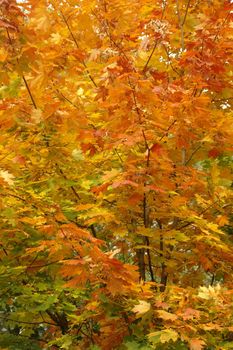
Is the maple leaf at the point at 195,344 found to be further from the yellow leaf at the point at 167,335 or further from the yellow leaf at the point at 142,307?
the yellow leaf at the point at 142,307

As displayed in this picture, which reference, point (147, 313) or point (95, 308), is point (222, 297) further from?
point (95, 308)

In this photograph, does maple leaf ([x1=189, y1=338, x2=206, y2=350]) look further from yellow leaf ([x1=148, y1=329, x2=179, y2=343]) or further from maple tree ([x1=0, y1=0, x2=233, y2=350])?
yellow leaf ([x1=148, y1=329, x2=179, y2=343])

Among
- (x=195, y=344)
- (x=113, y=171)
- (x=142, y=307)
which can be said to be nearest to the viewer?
(x=195, y=344)

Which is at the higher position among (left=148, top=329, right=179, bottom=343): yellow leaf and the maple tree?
the maple tree

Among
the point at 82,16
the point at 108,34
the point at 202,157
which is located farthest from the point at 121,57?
the point at 202,157

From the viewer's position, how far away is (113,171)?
352 centimetres

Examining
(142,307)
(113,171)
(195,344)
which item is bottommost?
(195,344)

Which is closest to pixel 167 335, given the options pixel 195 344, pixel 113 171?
pixel 195 344

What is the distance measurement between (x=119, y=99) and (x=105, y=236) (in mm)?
1992

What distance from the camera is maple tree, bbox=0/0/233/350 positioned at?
11.0 feet

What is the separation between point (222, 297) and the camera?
136 inches

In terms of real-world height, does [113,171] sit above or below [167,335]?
above

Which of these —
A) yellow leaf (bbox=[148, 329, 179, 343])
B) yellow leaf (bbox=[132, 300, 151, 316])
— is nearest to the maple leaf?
yellow leaf (bbox=[148, 329, 179, 343])

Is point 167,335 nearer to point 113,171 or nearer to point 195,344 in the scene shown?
point 195,344
